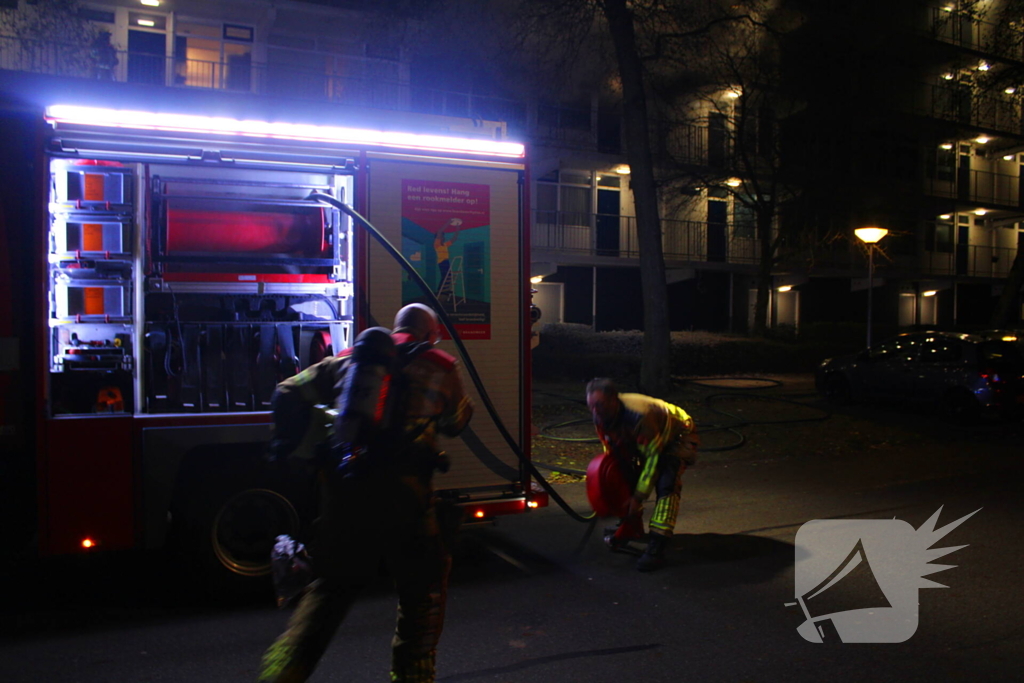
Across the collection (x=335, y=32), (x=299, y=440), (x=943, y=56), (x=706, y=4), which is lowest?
(x=299, y=440)

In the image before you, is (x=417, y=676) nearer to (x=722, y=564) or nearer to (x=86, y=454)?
(x=86, y=454)

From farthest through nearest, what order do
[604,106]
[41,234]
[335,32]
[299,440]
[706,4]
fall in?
[604,106], [335,32], [706,4], [41,234], [299,440]

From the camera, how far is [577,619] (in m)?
4.38

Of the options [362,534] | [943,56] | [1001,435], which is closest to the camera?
[362,534]

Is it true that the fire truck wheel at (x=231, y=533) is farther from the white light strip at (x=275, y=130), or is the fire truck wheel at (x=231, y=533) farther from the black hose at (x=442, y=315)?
the white light strip at (x=275, y=130)

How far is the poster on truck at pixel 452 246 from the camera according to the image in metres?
4.90

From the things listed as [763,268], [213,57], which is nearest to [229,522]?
[213,57]

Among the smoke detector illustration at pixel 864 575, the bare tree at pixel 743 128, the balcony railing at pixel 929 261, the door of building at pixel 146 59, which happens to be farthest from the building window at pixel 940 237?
the door of building at pixel 146 59

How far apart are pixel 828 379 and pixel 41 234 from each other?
13.7m

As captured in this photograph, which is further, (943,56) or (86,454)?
(943,56)

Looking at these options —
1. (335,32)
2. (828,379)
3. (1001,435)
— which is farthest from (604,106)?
(1001,435)

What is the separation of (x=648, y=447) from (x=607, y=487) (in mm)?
403

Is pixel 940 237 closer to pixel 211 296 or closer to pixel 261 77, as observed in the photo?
pixel 261 77

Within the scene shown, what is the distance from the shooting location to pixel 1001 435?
37.1ft
